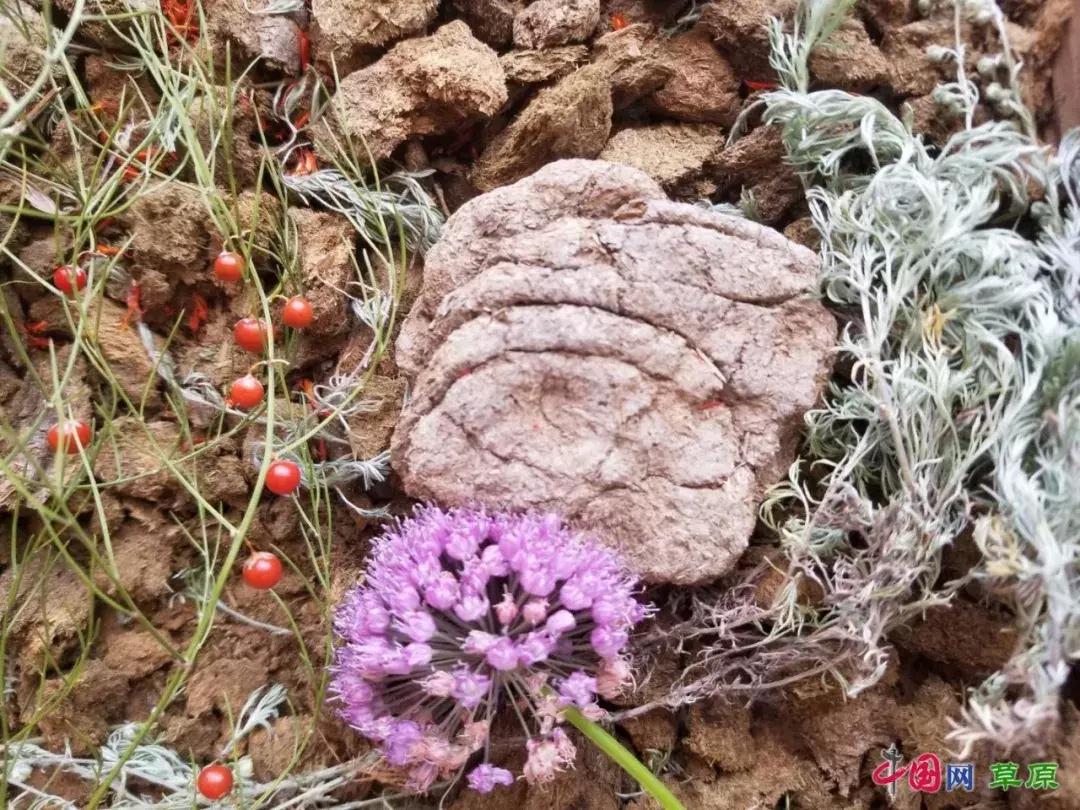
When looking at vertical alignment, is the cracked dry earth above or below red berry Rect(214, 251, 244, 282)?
below

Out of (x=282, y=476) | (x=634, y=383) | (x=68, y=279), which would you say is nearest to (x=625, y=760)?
(x=634, y=383)

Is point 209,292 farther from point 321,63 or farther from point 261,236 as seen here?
point 321,63

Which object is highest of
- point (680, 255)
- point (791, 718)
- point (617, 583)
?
point (680, 255)

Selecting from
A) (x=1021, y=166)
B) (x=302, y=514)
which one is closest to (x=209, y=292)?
(x=302, y=514)

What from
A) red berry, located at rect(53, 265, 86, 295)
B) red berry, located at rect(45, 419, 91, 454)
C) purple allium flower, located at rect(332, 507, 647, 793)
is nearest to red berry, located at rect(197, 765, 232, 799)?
purple allium flower, located at rect(332, 507, 647, 793)

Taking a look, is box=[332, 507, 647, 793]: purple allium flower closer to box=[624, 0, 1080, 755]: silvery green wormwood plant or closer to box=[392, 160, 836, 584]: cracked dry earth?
box=[392, 160, 836, 584]: cracked dry earth

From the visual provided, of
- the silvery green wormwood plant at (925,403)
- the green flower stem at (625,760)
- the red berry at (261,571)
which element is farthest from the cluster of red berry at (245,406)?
the silvery green wormwood plant at (925,403)

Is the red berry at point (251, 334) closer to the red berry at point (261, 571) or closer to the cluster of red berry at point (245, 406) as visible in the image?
the cluster of red berry at point (245, 406)
